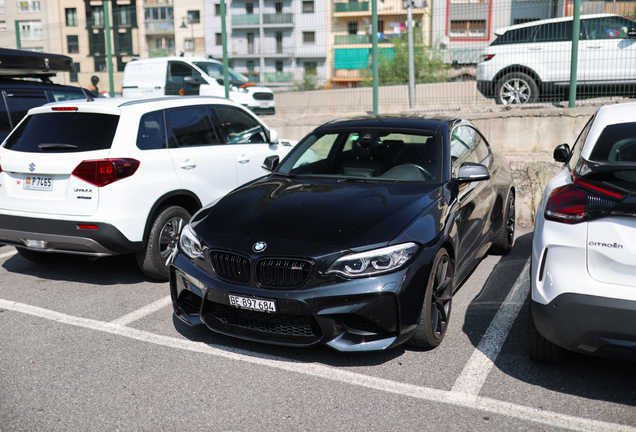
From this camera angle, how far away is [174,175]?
5.60 m

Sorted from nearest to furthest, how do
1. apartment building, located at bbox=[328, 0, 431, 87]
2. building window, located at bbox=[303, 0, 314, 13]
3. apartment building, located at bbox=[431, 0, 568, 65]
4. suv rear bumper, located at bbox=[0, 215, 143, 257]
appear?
suv rear bumper, located at bbox=[0, 215, 143, 257], apartment building, located at bbox=[431, 0, 568, 65], apartment building, located at bbox=[328, 0, 431, 87], building window, located at bbox=[303, 0, 314, 13]

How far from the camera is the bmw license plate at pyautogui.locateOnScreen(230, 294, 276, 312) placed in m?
3.66

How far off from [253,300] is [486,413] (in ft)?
4.82

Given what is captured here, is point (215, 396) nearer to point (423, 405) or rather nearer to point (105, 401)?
point (105, 401)

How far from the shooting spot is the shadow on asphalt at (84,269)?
5.77 m

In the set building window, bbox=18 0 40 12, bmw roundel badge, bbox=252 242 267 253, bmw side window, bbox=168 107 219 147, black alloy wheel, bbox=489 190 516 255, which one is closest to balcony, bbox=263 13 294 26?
building window, bbox=18 0 40 12

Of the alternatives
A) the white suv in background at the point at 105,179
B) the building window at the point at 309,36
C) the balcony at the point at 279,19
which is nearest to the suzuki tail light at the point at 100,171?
the white suv in background at the point at 105,179

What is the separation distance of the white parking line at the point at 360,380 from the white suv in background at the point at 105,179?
0.79 m

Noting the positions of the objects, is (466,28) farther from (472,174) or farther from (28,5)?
(28,5)

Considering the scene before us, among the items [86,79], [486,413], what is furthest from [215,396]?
[86,79]

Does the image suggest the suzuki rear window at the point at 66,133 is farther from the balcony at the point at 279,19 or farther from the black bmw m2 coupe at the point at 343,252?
the balcony at the point at 279,19

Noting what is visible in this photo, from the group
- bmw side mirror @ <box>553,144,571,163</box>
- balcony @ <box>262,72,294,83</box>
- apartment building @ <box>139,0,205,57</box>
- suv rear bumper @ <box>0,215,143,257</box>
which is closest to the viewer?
bmw side mirror @ <box>553,144,571,163</box>

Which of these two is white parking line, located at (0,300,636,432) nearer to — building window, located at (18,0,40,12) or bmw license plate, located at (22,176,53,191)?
bmw license plate, located at (22,176,53,191)

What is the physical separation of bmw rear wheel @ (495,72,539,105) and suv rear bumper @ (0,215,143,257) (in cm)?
773
